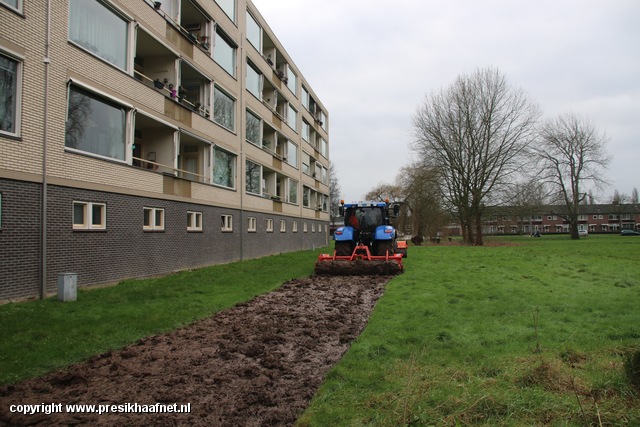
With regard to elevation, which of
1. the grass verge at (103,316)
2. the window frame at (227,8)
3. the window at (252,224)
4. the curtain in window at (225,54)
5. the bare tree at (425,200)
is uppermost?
the window frame at (227,8)

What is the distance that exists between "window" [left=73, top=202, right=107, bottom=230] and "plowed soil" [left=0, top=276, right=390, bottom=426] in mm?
5541

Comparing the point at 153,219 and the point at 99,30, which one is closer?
the point at 99,30

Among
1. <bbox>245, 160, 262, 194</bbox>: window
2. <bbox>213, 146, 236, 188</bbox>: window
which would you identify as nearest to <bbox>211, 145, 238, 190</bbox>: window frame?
<bbox>213, 146, 236, 188</bbox>: window

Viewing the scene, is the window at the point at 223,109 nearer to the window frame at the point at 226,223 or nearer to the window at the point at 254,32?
the window frame at the point at 226,223

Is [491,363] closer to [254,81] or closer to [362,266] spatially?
[362,266]

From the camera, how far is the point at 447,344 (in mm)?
5840

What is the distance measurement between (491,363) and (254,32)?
24821 millimetres

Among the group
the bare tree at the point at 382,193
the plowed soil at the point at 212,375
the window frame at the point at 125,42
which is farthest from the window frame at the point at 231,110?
the bare tree at the point at 382,193

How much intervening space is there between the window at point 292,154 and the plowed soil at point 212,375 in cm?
2557

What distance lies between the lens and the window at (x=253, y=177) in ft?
78.0

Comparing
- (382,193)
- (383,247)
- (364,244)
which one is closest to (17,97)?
(383,247)

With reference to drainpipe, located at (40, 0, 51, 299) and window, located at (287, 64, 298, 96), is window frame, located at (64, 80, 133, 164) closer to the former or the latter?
drainpipe, located at (40, 0, 51, 299)

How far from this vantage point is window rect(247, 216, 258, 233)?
76.1 feet

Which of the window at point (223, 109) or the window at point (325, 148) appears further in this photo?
the window at point (325, 148)
